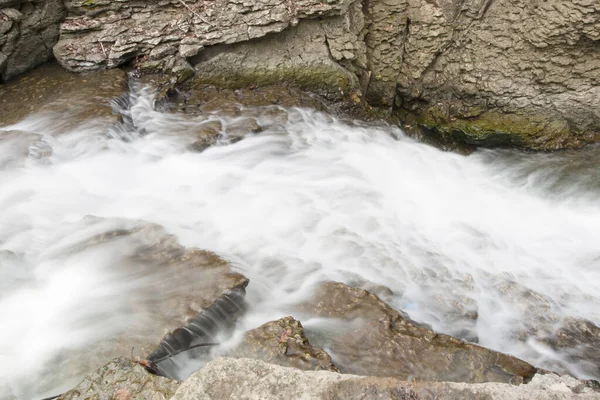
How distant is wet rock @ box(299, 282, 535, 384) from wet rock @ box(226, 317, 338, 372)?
0.82ft

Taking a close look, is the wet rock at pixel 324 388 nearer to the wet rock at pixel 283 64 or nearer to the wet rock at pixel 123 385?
the wet rock at pixel 123 385

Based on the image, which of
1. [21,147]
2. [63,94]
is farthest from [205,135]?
[63,94]

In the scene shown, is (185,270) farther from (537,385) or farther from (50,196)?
(537,385)

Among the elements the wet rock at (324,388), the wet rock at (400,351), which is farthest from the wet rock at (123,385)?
the wet rock at (400,351)

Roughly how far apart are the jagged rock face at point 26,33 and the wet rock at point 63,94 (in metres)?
0.19

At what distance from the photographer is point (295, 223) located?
507 centimetres

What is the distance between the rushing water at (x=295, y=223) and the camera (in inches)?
152

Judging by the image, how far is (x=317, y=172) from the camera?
6.08 m

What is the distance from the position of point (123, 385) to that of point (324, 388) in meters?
1.17

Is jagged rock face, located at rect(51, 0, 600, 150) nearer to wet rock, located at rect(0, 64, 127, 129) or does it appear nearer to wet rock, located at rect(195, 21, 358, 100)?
wet rock, located at rect(195, 21, 358, 100)

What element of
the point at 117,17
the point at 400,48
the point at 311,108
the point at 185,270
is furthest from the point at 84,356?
the point at 400,48

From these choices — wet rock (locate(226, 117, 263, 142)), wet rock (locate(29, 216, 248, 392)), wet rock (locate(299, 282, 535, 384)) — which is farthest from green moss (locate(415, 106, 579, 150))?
wet rock (locate(29, 216, 248, 392))

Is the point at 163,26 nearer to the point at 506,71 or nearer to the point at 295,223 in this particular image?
the point at 295,223

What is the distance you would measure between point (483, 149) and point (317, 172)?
146 inches
